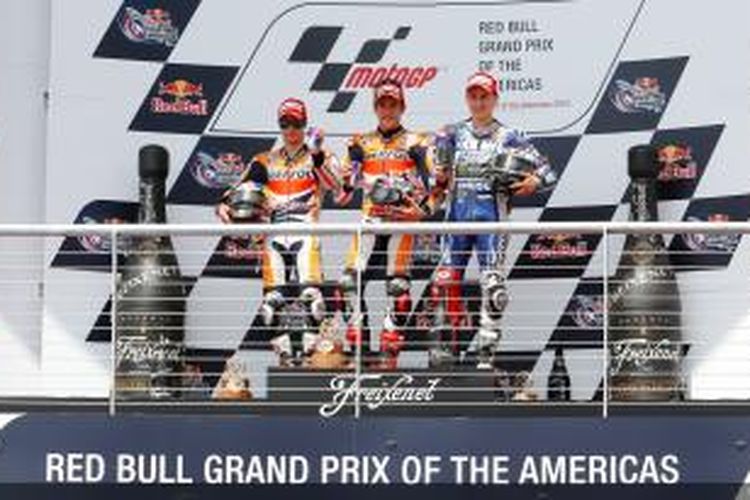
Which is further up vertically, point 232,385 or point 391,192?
point 391,192

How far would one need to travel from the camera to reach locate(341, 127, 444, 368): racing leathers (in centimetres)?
980

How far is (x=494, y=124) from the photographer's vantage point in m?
10.2

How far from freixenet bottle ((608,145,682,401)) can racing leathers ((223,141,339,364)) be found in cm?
144

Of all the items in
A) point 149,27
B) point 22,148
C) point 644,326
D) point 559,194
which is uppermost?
point 149,27

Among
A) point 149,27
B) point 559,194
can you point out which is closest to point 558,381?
point 559,194

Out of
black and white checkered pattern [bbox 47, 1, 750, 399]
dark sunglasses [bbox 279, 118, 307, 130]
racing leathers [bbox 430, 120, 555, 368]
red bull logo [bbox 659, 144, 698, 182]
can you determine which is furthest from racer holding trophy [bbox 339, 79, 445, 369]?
red bull logo [bbox 659, 144, 698, 182]

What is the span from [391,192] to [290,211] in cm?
68

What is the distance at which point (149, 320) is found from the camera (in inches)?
399

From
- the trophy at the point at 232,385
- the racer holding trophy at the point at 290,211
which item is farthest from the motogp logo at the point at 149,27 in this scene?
the trophy at the point at 232,385

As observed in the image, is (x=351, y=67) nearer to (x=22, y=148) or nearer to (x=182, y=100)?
(x=182, y=100)

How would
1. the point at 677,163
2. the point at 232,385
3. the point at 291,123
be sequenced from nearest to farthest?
the point at 232,385 → the point at 291,123 → the point at 677,163

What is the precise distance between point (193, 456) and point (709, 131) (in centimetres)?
360

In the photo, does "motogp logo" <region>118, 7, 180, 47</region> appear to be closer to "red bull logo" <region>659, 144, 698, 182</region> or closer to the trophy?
the trophy

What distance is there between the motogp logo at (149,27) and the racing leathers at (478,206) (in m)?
1.93
